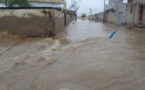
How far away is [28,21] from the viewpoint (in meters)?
11.6

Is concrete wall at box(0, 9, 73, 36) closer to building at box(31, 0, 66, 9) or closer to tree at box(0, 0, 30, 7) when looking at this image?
tree at box(0, 0, 30, 7)

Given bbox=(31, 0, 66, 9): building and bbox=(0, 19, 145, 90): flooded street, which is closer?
bbox=(0, 19, 145, 90): flooded street

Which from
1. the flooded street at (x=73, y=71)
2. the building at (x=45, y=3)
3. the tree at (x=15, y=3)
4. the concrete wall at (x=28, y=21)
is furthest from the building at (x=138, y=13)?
the flooded street at (x=73, y=71)

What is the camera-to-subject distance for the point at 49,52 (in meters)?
7.29

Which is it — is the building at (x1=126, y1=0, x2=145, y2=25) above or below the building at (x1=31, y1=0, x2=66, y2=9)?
below

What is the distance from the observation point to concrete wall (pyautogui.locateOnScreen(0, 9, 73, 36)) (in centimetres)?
1141

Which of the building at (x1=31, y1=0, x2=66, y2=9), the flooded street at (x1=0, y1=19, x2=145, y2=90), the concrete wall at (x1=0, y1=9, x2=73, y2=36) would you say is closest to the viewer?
the flooded street at (x1=0, y1=19, x2=145, y2=90)

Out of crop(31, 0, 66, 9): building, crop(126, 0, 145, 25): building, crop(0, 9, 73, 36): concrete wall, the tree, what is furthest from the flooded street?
crop(31, 0, 66, 9): building

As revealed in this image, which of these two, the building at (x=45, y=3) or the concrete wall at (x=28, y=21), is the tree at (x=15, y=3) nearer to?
the concrete wall at (x=28, y=21)

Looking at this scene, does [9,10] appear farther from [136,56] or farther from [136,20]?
[136,20]

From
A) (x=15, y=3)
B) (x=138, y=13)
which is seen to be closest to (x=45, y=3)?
(x=15, y=3)

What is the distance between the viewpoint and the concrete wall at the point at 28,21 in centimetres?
1141

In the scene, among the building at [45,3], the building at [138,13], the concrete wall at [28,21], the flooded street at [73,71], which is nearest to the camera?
the flooded street at [73,71]

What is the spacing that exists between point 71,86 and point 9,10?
8764 mm
